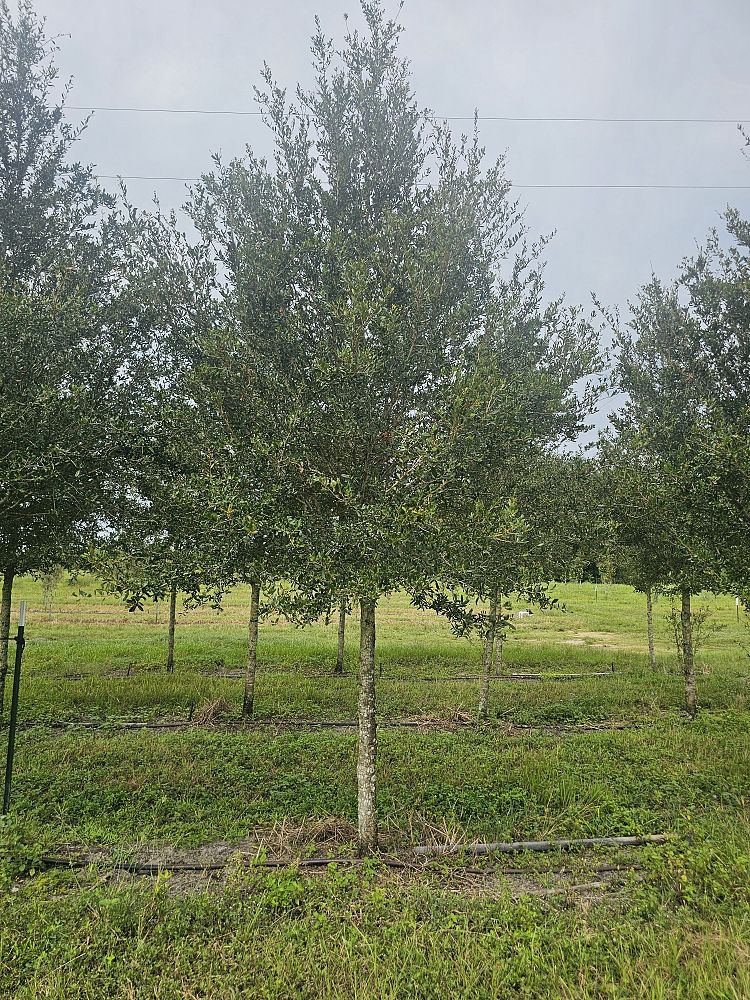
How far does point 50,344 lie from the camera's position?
9883 millimetres

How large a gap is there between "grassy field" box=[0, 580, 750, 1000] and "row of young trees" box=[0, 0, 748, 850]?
196 cm

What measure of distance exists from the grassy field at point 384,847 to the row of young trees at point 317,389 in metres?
1.96

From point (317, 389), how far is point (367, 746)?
516 centimetres

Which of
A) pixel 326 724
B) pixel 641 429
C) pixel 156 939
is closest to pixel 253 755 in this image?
pixel 326 724

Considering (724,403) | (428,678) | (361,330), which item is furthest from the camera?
(428,678)

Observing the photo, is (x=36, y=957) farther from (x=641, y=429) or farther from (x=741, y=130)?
(x=741, y=130)

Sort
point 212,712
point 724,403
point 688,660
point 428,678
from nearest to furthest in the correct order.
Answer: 1. point 724,403
2. point 212,712
3. point 688,660
4. point 428,678

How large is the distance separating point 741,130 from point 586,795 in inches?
499

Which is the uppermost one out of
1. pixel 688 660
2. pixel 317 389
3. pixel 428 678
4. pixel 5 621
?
pixel 317 389

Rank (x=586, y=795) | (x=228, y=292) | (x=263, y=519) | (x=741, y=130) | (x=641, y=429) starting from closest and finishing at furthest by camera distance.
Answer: (x=263, y=519) < (x=228, y=292) < (x=586, y=795) < (x=741, y=130) < (x=641, y=429)

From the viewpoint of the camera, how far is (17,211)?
1200 cm

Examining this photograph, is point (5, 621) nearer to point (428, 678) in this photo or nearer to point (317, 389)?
point (317, 389)

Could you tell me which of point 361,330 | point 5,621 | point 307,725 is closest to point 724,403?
point 361,330

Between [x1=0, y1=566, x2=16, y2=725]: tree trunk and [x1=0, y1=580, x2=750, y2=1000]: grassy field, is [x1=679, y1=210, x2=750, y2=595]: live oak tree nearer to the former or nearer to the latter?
[x1=0, y1=580, x2=750, y2=1000]: grassy field
